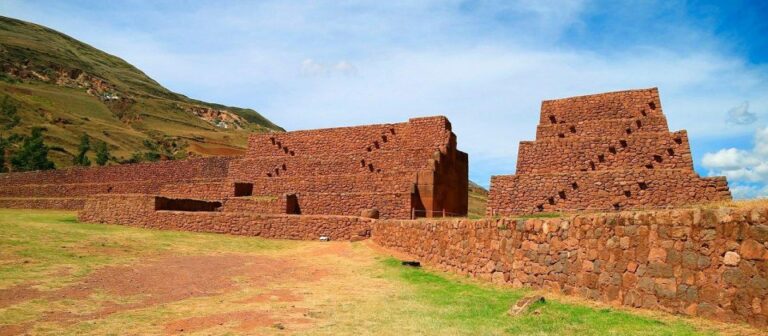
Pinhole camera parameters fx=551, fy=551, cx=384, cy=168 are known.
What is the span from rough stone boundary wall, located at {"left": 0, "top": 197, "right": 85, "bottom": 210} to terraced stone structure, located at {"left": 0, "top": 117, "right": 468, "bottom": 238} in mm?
7756

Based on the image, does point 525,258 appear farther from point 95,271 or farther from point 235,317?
point 95,271

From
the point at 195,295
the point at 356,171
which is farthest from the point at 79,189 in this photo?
the point at 195,295

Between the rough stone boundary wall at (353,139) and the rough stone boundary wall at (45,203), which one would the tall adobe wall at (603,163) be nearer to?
the rough stone boundary wall at (353,139)

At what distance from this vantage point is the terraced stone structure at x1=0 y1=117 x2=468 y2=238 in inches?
1004

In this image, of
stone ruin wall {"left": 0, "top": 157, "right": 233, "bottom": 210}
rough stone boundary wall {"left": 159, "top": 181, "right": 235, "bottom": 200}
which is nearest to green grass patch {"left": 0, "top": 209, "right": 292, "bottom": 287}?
rough stone boundary wall {"left": 159, "top": 181, "right": 235, "bottom": 200}

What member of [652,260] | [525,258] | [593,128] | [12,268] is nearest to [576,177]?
[593,128]

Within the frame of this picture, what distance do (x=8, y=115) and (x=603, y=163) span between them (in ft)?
263

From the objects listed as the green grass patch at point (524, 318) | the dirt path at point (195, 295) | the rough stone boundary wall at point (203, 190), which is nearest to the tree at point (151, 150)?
the rough stone boundary wall at point (203, 190)

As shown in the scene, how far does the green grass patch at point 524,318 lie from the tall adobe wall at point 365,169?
13175 millimetres

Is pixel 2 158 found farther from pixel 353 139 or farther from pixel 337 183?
pixel 337 183

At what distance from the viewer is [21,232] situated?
18984 mm

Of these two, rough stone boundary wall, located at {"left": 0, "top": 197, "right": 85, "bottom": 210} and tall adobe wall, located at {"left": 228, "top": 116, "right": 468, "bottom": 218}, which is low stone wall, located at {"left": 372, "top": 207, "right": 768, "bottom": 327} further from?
rough stone boundary wall, located at {"left": 0, "top": 197, "right": 85, "bottom": 210}

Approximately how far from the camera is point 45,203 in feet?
132

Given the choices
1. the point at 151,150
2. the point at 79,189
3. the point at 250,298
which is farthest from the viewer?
the point at 151,150
